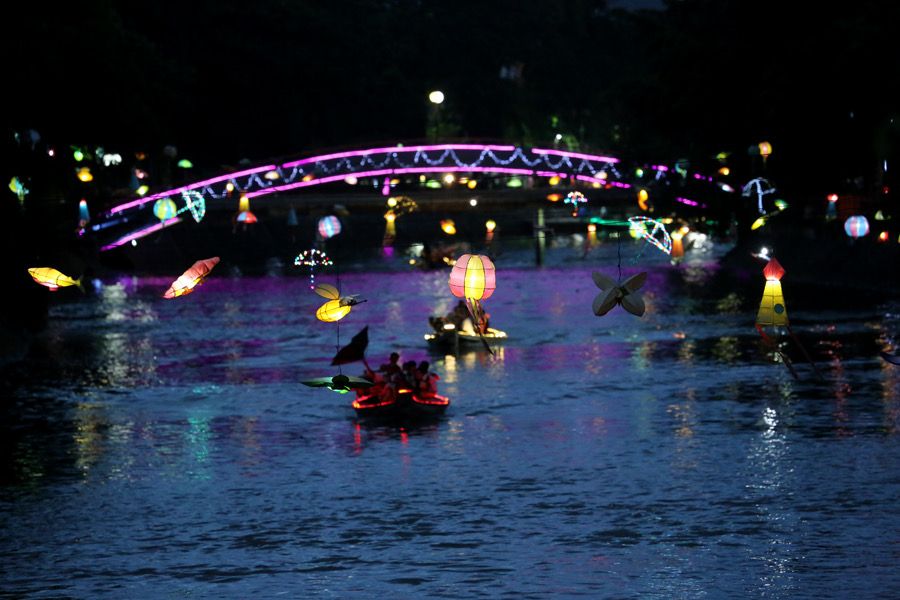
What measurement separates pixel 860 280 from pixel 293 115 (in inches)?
1751

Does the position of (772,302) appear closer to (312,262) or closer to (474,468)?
(474,468)

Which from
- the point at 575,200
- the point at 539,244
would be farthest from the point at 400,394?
the point at 539,244

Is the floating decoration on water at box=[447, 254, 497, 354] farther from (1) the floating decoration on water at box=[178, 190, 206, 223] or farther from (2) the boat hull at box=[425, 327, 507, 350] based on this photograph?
(2) the boat hull at box=[425, 327, 507, 350]

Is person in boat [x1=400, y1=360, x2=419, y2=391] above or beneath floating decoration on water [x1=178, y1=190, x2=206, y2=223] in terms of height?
beneath

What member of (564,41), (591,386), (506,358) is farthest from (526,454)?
(564,41)

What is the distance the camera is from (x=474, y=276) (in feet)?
99.5

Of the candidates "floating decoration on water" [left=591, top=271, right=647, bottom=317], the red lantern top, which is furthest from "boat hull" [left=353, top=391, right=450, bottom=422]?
"floating decoration on water" [left=591, top=271, right=647, bottom=317]

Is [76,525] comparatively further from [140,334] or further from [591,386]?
[140,334]

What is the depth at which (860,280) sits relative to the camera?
6831 cm

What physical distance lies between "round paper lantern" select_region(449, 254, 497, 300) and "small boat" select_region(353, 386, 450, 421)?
11977 mm

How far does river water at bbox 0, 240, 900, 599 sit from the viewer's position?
2991 centimetres

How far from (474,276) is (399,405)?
12638 mm

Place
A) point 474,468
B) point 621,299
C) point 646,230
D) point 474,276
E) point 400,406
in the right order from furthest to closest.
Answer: point 400,406
point 474,468
point 646,230
point 474,276
point 621,299

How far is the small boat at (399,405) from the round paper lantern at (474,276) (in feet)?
39.3
